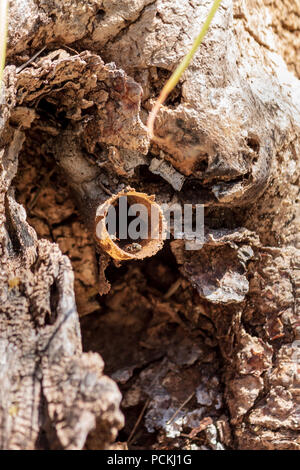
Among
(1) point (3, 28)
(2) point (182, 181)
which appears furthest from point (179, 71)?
(1) point (3, 28)

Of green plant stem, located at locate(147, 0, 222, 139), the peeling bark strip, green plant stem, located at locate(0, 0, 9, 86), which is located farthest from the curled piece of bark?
green plant stem, located at locate(0, 0, 9, 86)

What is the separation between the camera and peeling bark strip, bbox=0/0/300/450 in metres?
1.47

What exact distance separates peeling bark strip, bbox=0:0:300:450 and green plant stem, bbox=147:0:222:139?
0.10ft

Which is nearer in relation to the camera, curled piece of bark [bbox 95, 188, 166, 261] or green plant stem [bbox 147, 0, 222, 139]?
green plant stem [bbox 147, 0, 222, 139]

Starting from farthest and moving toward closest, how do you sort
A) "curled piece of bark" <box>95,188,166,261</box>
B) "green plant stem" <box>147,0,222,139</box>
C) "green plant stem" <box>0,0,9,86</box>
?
"curled piece of bark" <box>95,188,166,261</box>, "green plant stem" <box>147,0,222,139</box>, "green plant stem" <box>0,0,9,86</box>

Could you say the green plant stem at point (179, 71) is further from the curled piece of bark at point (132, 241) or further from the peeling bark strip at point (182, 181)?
the curled piece of bark at point (132, 241)

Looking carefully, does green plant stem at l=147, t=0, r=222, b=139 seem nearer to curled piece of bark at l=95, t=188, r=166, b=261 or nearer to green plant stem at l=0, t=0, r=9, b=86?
curled piece of bark at l=95, t=188, r=166, b=261

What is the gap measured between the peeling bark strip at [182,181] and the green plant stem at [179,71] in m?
0.03

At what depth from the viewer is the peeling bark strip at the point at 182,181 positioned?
1467 millimetres

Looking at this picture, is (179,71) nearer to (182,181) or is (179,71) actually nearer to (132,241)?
(182,181)

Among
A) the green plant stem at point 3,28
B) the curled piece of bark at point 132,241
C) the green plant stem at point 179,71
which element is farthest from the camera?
the curled piece of bark at point 132,241

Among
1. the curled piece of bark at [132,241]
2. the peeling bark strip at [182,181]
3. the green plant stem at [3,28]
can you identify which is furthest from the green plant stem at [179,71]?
the green plant stem at [3,28]

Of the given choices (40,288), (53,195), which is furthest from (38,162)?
(40,288)

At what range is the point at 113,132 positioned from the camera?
162cm
